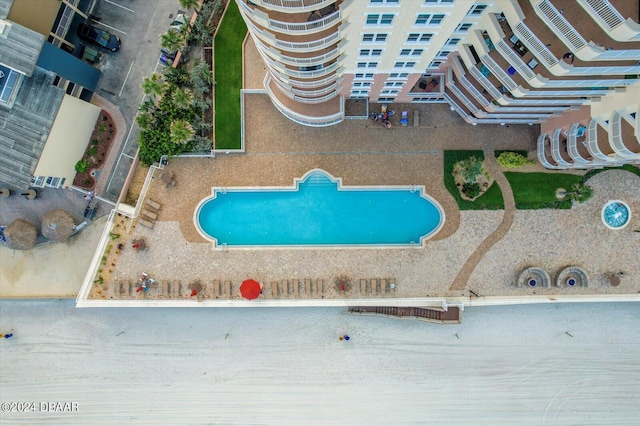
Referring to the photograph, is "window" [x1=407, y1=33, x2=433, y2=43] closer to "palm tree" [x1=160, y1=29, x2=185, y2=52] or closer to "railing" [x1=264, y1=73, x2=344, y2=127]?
"railing" [x1=264, y1=73, x2=344, y2=127]

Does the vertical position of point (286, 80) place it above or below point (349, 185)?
above

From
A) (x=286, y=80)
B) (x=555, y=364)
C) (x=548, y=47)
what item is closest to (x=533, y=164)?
(x=548, y=47)

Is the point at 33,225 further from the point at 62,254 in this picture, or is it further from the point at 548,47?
the point at 548,47

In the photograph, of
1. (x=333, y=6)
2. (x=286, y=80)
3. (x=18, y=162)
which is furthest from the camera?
(x=18, y=162)

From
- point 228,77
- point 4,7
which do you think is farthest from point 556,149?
point 4,7

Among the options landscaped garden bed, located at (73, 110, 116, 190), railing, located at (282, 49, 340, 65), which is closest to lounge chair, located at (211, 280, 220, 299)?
landscaped garden bed, located at (73, 110, 116, 190)
